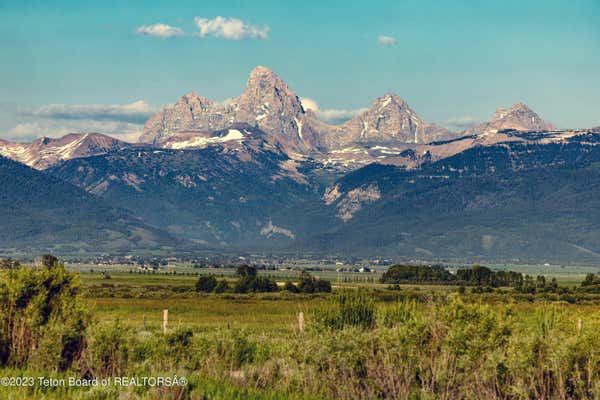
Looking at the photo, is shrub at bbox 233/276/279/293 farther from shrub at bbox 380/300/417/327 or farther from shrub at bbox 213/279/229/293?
shrub at bbox 380/300/417/327

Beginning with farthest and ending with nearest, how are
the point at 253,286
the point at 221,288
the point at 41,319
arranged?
the point at 253,286, the point at 221,288, the point at 41,319

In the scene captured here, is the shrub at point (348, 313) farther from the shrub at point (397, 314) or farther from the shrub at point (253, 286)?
the shrub at point (253, 286)

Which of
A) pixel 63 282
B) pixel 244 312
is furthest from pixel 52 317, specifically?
pixel 244 312

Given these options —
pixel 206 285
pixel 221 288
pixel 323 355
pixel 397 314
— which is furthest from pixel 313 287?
pixel 323 355

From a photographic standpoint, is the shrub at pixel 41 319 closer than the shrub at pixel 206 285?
Yes

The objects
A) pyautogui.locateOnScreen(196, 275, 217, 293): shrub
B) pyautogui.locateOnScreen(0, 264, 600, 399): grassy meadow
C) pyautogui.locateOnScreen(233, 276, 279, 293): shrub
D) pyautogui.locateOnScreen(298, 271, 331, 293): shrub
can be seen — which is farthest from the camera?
pyautogui.locateOnScreen(196, 275, 217, 293): shrub

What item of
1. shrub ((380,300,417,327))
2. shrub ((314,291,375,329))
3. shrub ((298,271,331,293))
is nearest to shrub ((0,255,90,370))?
shrub ((314,291,375,329))

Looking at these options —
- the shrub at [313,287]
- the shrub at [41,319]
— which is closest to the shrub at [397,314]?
the shrub at [41,319]

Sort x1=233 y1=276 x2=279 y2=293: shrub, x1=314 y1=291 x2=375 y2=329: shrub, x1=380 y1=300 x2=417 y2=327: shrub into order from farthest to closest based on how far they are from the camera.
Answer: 1. x1=233 y1=276 x2=279 y2=293: shrub
2. x1=314 y1=291 x2=375 y2=329: shrub
3. x1=380 y1=300 x2=417 y2=327: shrub

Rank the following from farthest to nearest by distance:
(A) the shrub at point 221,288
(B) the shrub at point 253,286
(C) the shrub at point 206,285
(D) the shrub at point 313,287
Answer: (C) the shrub at point 206,285
(D) the shrub at point 313,287
(B) the shrub at point 253,286
(A) the shrub at point 221,288

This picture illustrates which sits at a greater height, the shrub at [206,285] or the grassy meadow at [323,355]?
the grassy meadow at [323,355]

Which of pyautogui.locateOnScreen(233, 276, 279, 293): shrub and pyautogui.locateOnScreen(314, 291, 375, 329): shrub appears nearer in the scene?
pyautogui.locateOnScreen(314, 291, 375, 329): shrub

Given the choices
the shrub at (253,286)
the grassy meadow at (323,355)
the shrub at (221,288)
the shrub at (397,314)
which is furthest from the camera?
the shrub at (253,286)

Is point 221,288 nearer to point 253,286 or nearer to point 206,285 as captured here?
point 206,285
